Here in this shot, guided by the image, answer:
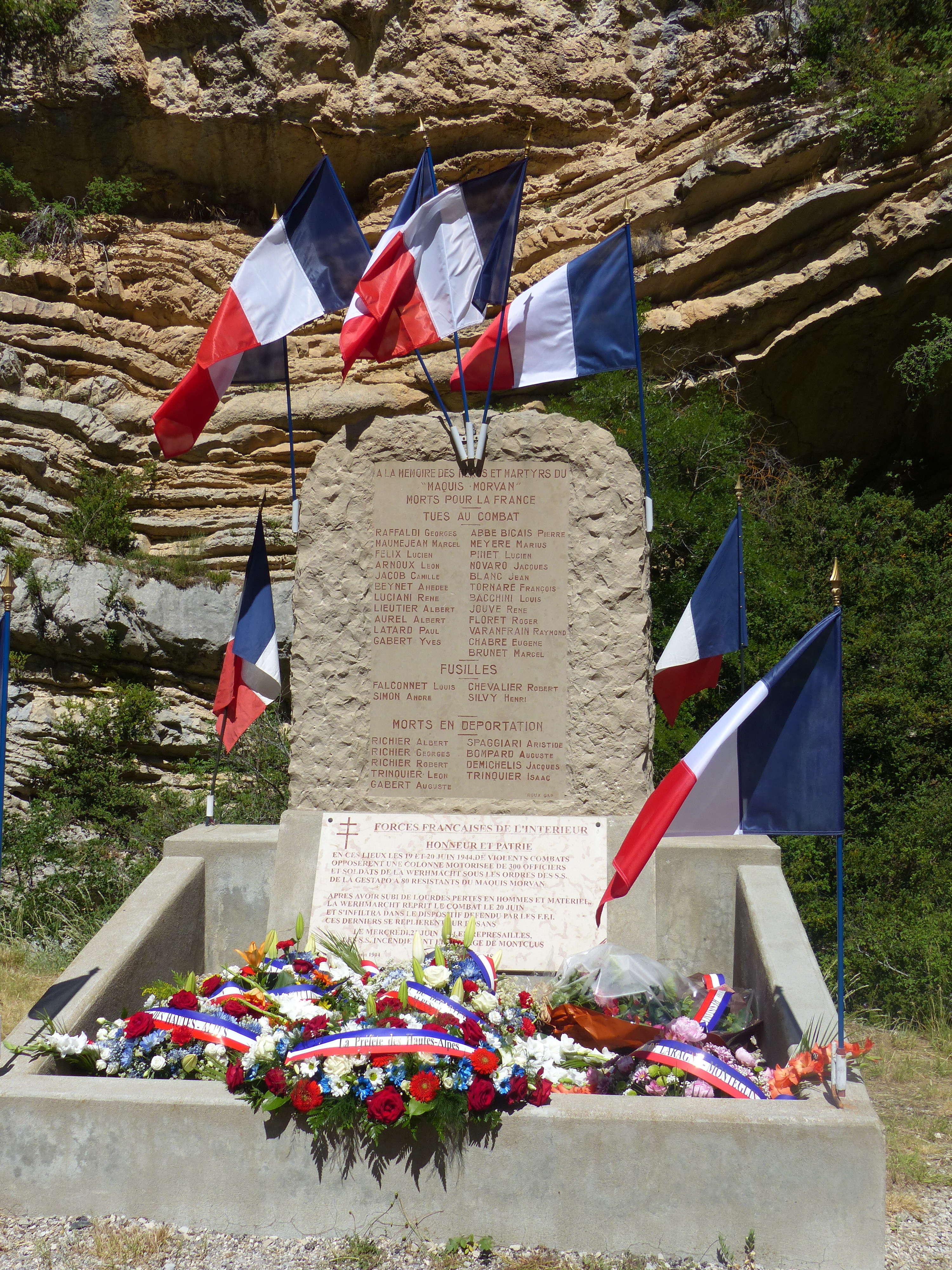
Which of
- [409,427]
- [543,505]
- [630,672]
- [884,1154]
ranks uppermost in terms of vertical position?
[409,427]

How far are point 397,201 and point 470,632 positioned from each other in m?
9.76

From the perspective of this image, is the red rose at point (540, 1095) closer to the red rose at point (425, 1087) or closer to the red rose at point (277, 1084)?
the red rose at point (425, 1087)

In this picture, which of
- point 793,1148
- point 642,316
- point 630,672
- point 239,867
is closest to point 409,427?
Answer: point 630,672

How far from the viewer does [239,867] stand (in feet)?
18.6

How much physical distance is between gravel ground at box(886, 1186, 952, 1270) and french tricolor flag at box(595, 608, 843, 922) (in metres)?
1.41

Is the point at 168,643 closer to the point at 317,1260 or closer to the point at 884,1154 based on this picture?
the point at 317,1260

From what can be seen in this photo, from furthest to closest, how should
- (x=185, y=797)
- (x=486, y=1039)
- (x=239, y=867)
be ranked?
(x=185, y=797), (x=239, y=867), (x=486, y=1039)

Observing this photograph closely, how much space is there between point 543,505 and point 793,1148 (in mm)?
3414

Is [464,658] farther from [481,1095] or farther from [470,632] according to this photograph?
[481,1095]

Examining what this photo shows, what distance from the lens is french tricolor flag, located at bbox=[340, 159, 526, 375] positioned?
223 inches

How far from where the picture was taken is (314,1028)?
11.9ft

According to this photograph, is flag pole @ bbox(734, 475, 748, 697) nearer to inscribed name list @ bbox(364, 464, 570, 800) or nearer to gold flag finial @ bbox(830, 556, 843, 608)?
inscribed name list @ bbox(364, 464, 570, 800)

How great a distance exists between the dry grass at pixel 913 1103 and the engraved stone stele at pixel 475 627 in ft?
6.09

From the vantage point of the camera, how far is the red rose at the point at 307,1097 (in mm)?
3273
